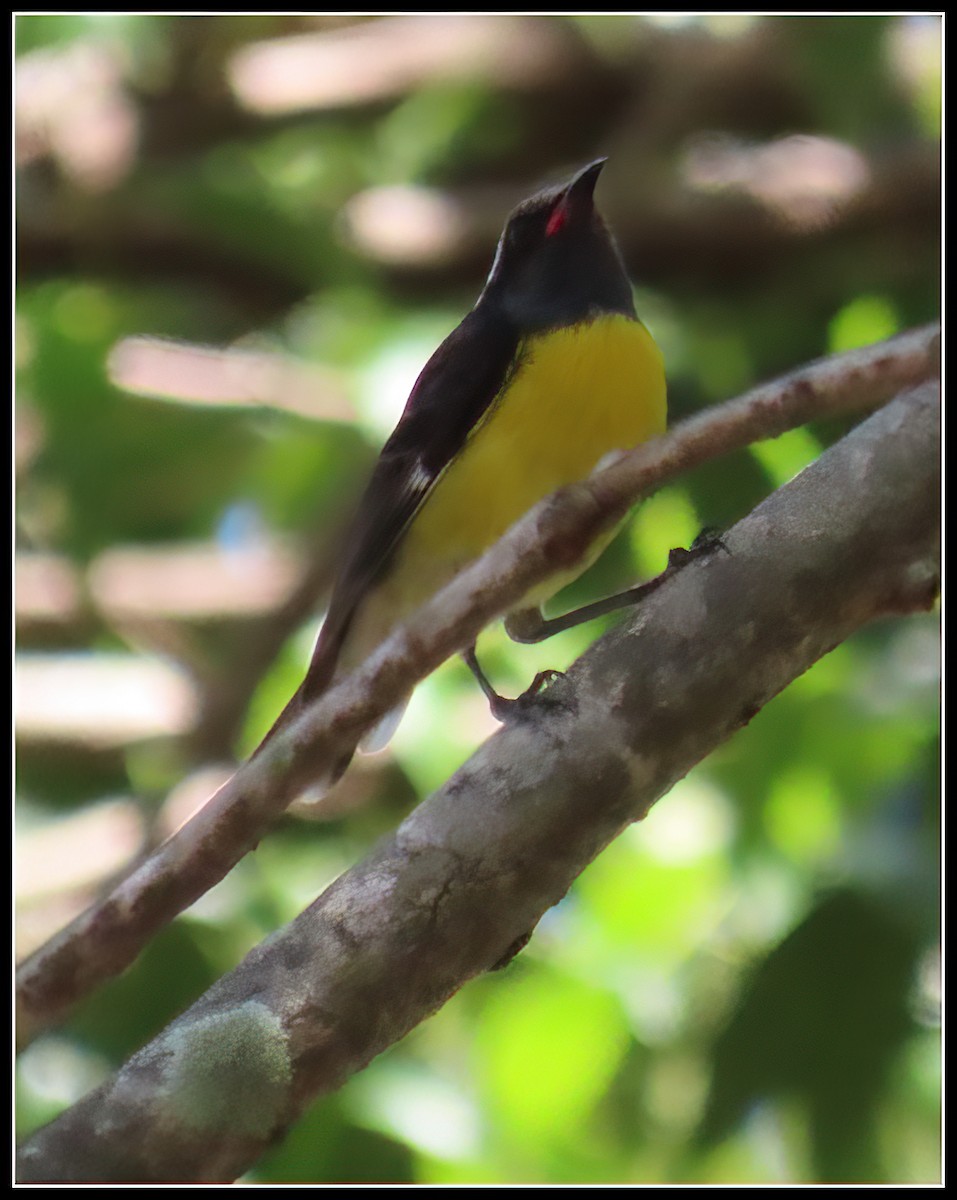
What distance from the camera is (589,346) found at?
1.38 meters

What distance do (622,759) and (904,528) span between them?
304 mm

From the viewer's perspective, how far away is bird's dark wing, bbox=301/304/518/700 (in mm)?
1389

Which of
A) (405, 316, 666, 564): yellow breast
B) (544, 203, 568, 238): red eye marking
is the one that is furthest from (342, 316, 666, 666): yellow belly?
(544, 203, 568, 238): red eye marking

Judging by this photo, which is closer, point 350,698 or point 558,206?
point 350,698

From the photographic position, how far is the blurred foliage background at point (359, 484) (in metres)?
1.79

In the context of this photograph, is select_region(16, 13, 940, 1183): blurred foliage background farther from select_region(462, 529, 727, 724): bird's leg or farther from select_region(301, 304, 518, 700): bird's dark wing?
select_region(301, 304, 518, 700): bird's dark wing

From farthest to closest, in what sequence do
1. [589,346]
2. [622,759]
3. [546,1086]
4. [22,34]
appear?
[546,1086]
[22,34]
[589,346]
[622,759]

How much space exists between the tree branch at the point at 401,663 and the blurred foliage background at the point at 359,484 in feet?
1.41

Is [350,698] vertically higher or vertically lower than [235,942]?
lower

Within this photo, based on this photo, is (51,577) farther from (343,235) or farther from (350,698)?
(350,698)

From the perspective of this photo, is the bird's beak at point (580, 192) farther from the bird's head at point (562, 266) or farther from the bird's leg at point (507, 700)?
the bird's leg at point (507, 700)

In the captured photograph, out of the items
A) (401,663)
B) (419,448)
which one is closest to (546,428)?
(419,448)

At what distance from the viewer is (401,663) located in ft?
3.39

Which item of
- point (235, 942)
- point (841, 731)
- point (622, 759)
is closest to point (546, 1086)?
point (235, 942)
